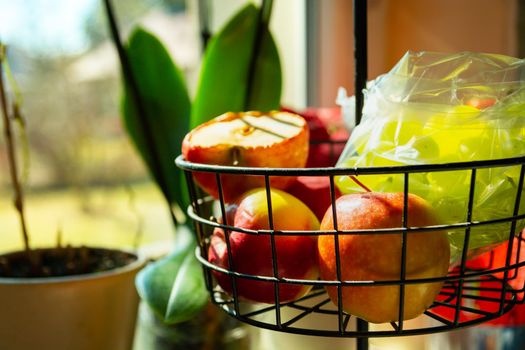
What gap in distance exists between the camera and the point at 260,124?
51 centimetres

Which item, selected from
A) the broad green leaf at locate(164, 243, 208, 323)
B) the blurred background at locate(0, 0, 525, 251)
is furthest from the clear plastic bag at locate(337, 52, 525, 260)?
the blurred background at locate(0, 0, 525, 251)

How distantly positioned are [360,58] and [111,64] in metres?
0.64

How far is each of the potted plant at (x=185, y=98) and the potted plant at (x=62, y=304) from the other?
0.04 metres

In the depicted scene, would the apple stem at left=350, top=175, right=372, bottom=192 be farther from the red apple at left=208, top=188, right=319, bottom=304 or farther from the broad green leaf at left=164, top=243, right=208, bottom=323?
the broad green leaf at left=164, top=243, right=208, bottom=323

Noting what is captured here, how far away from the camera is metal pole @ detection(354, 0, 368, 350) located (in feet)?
1.55

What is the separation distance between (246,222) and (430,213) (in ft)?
0.38

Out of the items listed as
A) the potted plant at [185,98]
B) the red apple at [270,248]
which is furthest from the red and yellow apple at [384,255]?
the potted plant at [185,98]

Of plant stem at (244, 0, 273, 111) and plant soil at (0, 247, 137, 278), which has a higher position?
plant stem at (244, 0, 273, 111)

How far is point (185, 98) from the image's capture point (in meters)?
0.75

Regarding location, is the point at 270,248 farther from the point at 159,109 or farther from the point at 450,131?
the point at 159,109

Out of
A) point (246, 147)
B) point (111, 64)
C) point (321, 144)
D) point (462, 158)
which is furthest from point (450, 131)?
point (111, 64)


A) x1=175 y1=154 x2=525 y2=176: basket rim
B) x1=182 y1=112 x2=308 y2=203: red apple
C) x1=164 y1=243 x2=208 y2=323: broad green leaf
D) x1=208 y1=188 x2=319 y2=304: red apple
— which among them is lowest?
x1=164 y1=243 x2=208 y2=323: broad green leaf

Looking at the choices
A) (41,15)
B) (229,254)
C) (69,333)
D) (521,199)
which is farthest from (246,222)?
(41,15)

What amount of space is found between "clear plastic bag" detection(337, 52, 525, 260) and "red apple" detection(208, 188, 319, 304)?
0.17 feet
